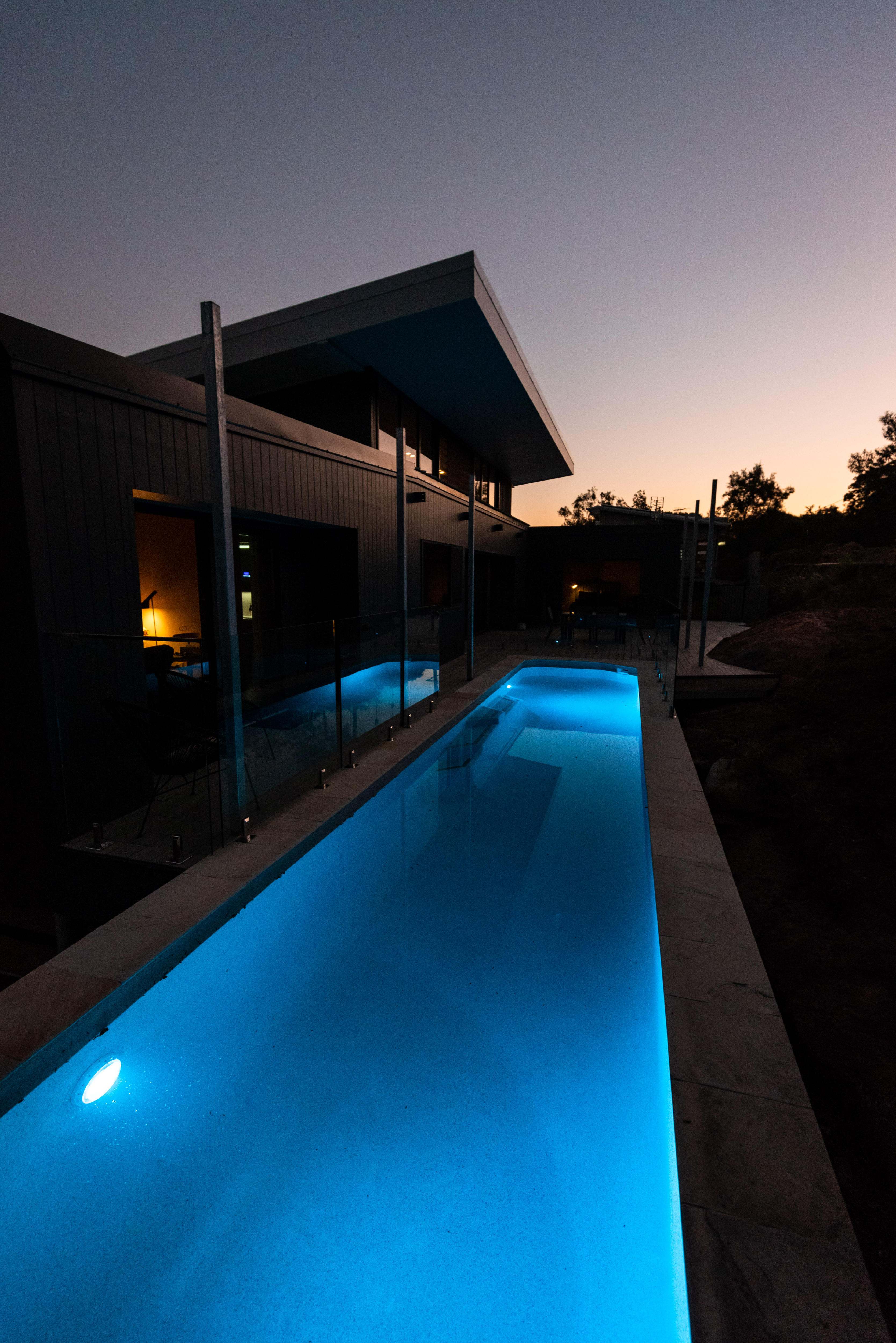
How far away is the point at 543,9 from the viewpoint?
9.96m

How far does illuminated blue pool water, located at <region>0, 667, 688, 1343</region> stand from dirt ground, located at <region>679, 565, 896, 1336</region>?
0.82 m

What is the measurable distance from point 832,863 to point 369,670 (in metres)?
4.43

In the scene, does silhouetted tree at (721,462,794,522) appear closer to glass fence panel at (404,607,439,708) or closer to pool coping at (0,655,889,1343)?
glass fence panel at (404,607,439,708)

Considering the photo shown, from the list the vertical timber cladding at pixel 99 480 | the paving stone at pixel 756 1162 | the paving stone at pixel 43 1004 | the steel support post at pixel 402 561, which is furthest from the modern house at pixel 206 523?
the paving stone at pixel 756 1162

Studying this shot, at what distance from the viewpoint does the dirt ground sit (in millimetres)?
2480

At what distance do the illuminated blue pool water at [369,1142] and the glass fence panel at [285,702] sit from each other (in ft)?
3.04

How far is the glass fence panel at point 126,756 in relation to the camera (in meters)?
4.04

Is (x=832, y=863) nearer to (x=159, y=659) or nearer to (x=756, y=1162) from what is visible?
(x=756, y=1162)

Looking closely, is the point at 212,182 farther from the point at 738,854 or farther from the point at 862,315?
the point at 862,315

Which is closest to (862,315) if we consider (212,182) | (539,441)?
(539,441)

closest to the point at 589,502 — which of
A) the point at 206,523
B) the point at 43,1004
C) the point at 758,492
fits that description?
the point at 758,492

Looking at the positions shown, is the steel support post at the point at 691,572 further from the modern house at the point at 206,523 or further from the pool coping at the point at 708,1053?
the pool coping at the point at 708,1053

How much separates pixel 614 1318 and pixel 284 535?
9.32 metres

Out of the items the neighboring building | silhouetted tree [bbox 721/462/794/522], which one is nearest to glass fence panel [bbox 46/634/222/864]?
the neighboring building
